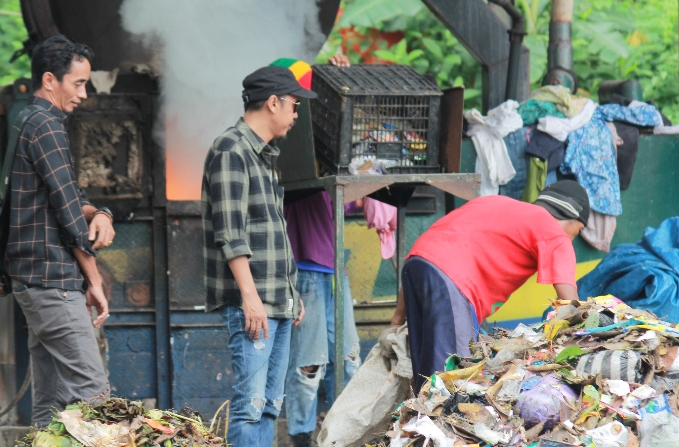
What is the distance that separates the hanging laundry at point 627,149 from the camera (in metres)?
6.27

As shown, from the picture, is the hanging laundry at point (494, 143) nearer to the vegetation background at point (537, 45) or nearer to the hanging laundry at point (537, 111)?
the hanging laundry at point (537, 111)

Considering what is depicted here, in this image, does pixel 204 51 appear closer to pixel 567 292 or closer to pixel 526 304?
pixel 526 304

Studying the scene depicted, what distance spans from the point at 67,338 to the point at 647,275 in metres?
3.07

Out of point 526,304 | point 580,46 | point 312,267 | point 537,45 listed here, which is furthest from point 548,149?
point 580,46

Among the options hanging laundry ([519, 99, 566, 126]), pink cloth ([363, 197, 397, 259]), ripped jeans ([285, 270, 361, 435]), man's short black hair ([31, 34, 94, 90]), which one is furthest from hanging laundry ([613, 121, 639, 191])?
man's short black hair ([31, 34, 94, 90])

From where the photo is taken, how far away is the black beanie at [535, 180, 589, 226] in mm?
4191

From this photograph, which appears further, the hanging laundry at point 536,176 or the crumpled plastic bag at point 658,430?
the hanging laundry at point 536,176

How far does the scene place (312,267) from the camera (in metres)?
4.97

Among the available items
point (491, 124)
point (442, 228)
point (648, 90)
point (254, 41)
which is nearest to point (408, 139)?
point (442, 228)

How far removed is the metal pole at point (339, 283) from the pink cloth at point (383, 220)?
979mm

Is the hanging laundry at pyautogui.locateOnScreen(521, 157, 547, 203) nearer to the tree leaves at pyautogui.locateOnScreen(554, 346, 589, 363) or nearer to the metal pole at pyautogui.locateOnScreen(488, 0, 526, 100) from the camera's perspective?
the metal pole at pyautogui.locateOnScreen(488, 0, 526, 100)

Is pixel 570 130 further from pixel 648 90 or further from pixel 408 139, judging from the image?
pixel 648 90

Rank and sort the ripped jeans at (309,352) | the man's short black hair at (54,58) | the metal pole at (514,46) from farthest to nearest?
the metal pole at (514,46) → the ripped jeans at (309,352) → the man's short black hair at (54,58)

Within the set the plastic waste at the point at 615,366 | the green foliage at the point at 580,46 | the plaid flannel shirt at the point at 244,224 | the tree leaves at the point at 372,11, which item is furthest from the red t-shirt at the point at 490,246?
the green foliage at the point at 580,46
